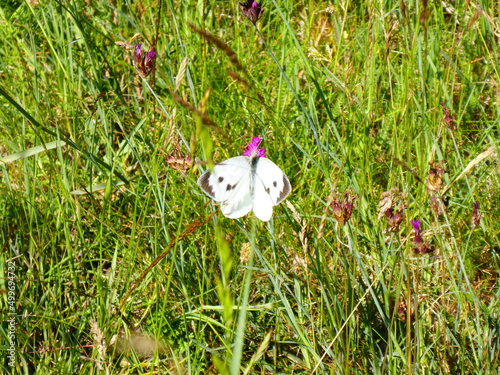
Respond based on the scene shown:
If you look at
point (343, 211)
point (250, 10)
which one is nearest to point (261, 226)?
point (343, 211)

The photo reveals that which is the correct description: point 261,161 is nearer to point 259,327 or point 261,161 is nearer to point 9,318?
point 259,327

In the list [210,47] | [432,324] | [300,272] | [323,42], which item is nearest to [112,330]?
[300,272]

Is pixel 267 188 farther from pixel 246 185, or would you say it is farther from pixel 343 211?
pixel 343 211

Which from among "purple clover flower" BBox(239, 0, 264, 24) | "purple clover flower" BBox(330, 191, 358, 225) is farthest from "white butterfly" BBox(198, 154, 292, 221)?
"purple clover flower" BBox(239, 0, 264, 24)

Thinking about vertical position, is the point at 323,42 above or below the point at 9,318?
above

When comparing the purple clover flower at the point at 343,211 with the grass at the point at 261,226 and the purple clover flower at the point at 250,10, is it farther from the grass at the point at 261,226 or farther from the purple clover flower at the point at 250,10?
the purple clover flower at the point at 250,10

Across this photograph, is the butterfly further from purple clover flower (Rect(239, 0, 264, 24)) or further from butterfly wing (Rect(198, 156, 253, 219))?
purple clover flower (Rect(239, 0, 264, 24))

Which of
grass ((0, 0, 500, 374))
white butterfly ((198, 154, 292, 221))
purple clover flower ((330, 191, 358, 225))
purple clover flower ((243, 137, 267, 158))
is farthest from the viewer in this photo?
purple clover flower ((243, 137, 267, 158))
